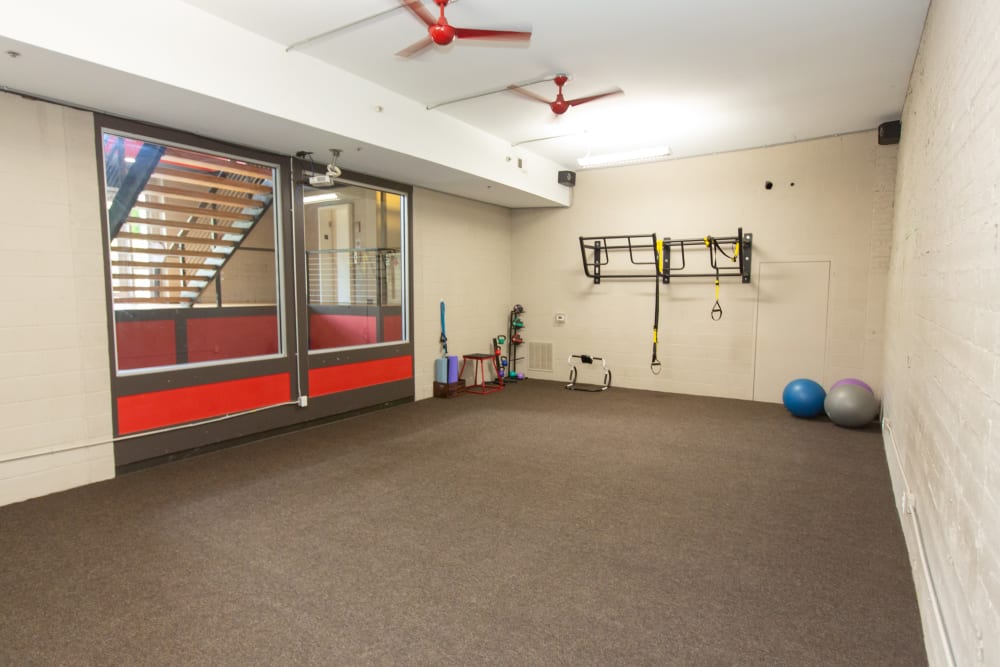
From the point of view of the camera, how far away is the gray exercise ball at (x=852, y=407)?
541 cm

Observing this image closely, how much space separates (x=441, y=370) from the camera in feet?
23.4

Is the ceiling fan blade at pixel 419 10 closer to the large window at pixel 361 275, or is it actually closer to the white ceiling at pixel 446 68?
the white ceiling at pixel 446 68

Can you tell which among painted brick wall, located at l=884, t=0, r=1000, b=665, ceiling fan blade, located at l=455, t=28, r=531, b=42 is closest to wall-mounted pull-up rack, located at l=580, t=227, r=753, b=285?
painted brick wall, located at l=884, t=0, r=1000, b=665

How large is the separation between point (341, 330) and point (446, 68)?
149 inches

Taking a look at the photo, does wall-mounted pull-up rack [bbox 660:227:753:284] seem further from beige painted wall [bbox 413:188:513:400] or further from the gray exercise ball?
beige painted wall [bbox 413:188:513:400]

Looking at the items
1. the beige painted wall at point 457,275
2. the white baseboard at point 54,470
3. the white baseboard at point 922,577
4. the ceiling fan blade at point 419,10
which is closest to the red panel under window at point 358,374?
the beige painted wall at point 457,275

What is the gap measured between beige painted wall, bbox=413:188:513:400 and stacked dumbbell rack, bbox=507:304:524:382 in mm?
140

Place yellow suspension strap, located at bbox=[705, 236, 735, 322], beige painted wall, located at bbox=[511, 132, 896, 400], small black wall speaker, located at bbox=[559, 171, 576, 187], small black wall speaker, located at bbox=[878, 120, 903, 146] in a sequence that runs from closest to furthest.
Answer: small black wall speaker, located at bbox=[878, 120, 903, 146] → beige painted wall, located at bbox=[511, 132, 896, 400] → yellow suspension strap, located at bbox=[705, 236, 735, 322] → small black wall speaker, located at bbox=[559, 171, 576, 187]

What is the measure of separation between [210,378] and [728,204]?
20.9 ft

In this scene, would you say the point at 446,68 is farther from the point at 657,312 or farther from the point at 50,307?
the point at 657,312

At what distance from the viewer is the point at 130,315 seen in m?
5.10

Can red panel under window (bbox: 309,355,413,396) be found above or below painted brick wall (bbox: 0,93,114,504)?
below

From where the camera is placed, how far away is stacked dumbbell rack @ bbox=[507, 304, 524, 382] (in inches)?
333

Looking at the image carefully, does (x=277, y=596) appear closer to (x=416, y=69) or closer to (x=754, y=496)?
(x=754, y=496)
